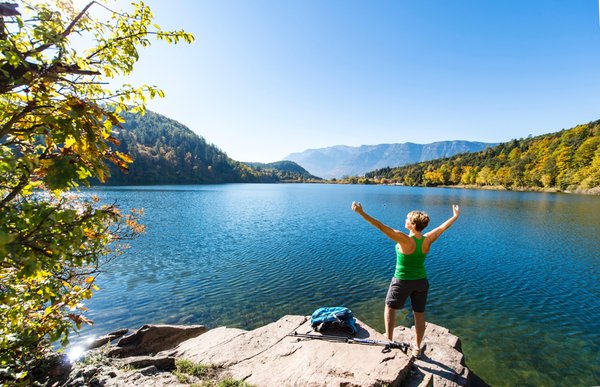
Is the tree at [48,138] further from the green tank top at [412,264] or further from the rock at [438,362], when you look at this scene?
the rock at [438,362]

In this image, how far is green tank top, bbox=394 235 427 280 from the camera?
7.50 metres

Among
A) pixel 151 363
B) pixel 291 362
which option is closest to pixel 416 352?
pixel 291 362

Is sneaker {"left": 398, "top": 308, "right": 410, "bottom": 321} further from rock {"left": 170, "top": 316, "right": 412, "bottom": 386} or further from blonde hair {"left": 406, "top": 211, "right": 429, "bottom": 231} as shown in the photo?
blonde hair {"left": 406, "top": 211, "right": 429, "bottom": 231}

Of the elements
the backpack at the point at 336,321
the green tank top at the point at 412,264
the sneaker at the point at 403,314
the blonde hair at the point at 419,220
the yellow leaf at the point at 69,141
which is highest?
the yellow leaf at the point at 69,141

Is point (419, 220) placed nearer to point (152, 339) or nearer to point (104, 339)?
point (152, 339)

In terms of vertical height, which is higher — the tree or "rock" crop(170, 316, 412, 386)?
the tree

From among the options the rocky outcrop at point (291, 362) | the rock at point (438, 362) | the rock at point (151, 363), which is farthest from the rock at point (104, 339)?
the rock at point (438, 362)

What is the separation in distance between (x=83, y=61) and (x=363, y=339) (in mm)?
9189

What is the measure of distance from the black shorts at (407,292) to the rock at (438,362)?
5.50ft

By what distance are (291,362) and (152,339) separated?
23.8ft

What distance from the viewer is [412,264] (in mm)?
7539

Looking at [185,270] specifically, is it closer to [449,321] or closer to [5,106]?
[449,321]

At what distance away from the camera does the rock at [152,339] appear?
430 inches

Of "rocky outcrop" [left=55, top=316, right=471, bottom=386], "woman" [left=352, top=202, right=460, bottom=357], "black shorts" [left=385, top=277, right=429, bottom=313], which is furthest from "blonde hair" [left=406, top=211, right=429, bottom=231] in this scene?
"rocky outcrop" [left=55, top=316, right=471, bottom=386]
